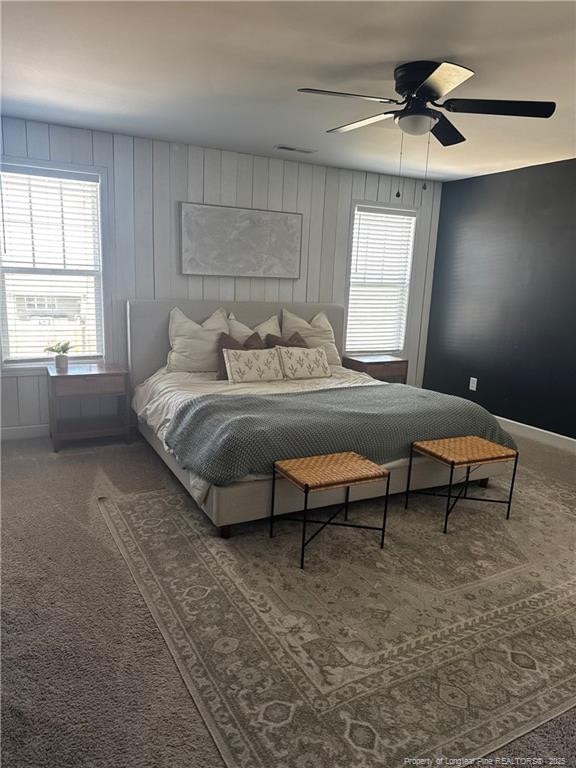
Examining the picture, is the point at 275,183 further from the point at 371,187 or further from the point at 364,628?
the point at 364,628

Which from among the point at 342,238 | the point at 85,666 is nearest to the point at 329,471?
the point at 85,666

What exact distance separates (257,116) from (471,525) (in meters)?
3.16

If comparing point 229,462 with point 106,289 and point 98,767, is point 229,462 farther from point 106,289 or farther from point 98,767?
point 106,289

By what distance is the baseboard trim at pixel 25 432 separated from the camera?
443 cm

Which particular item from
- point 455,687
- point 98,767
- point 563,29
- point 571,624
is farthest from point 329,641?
point 563,29

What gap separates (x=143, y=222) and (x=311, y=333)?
6.09ft

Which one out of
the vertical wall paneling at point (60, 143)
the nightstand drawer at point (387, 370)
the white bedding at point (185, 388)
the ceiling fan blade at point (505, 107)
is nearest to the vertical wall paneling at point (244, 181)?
the vertical wall paneling at point (60, 143)

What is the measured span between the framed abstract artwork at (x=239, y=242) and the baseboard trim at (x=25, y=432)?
6.17 feet

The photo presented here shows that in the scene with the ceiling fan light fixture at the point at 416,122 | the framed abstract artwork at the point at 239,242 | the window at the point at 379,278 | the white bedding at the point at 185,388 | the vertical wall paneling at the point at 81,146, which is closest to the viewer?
the ceiling fan light fixture at the point at 416,122

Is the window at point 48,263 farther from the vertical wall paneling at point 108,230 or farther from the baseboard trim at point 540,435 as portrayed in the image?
the baseboard trim at point 540,435

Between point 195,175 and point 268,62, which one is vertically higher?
point 268,62

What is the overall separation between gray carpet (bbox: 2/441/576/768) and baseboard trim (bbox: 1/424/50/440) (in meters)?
1.33

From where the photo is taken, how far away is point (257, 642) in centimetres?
A: 213

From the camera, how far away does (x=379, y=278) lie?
607 centimetres
